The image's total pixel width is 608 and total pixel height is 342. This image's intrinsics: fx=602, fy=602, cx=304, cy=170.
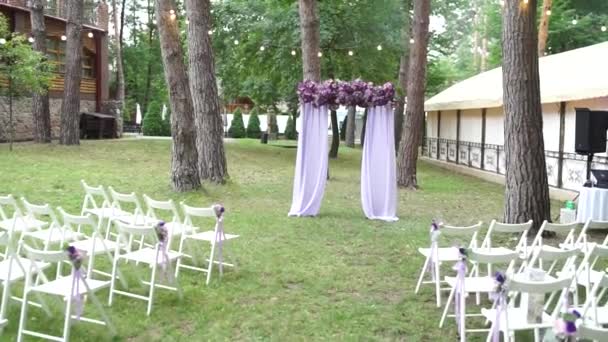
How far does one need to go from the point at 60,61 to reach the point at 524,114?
20.7 metres

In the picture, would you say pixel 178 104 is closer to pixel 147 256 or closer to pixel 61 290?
pixel 147 256

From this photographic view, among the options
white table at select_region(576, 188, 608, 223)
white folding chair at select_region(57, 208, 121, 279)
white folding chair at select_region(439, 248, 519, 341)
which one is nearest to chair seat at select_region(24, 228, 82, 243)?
white folding chair at select_region(57, 208, 121, 279)

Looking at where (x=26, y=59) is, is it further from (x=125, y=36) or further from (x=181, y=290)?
(x=125, y=36)

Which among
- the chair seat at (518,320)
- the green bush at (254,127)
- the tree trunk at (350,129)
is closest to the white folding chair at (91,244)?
the chair seat at (518,320)

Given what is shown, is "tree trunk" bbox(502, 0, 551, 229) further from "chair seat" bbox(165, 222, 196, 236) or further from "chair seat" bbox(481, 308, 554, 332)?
"chair seat" bbox(165, 222, 196, 236)

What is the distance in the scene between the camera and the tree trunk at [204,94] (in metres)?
12.2

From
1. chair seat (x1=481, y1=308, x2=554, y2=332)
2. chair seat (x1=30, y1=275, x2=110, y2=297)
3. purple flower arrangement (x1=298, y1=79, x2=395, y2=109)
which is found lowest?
chair seat (x1=481, y1=308, x2=554, y2=332)

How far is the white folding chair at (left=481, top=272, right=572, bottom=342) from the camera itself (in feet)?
11.6

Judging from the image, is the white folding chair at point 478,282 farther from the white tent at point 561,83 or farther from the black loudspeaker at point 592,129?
the white tent at point 561,83

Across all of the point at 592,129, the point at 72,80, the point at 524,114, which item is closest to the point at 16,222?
the point at 524,114

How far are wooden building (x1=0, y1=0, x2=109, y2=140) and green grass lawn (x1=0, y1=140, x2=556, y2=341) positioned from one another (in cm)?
667

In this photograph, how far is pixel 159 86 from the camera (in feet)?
128

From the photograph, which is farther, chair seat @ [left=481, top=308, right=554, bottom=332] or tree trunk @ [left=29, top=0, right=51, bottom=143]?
tree trunk @ [left=29, top=0, right=51, bottom=143]

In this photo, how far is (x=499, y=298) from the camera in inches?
144
